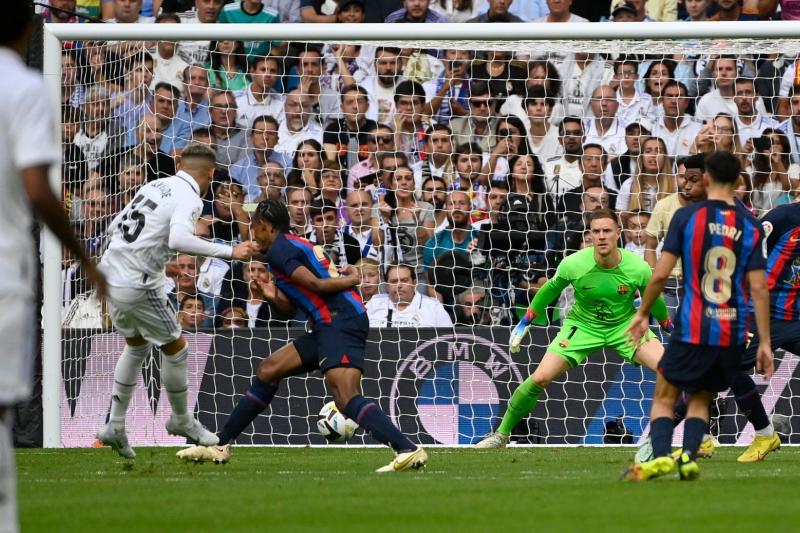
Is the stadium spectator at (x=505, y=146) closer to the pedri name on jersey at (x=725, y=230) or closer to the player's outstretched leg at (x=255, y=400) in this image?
the player's outstretched leg at (x=255, y=400)

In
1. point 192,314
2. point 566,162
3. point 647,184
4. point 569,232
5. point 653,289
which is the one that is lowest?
point 192,314

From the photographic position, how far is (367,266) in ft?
47.9

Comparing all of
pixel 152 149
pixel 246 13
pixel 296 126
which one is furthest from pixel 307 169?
pixel 246 13

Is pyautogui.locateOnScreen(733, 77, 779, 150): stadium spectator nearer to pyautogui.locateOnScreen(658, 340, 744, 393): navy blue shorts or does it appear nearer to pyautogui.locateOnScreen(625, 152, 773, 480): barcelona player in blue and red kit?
pyautogui.locateOnScreen(625, 152, 773, 480): barcelona player in blue and red kit

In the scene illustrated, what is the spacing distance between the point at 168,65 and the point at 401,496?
9.28 meters

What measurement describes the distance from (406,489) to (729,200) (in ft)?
8.63

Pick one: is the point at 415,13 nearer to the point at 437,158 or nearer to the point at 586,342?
the point at 437,158

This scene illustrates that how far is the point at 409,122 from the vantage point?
15.6 m

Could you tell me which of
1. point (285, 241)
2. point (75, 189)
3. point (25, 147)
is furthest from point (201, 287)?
point (25, 147)

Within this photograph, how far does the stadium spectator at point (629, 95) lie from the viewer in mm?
15492

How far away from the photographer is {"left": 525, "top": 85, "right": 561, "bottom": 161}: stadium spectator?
15438 mm

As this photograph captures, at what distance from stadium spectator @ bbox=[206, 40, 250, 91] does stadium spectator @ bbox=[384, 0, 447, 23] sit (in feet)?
7.97

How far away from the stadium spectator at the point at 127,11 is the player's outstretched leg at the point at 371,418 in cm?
942

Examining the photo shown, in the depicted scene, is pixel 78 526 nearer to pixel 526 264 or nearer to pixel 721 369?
pixel 721 369
